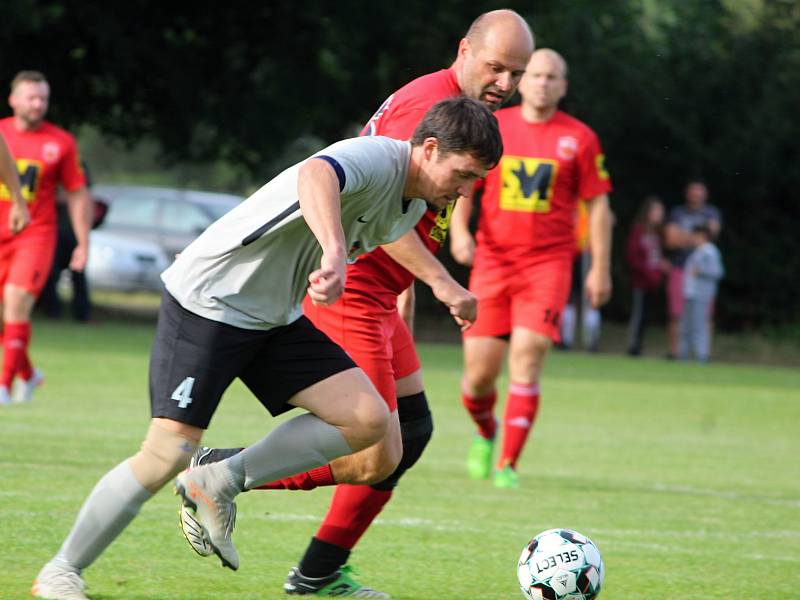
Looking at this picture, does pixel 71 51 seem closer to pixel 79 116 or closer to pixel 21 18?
pixel 79 116

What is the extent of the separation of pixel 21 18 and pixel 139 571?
59.5 feet

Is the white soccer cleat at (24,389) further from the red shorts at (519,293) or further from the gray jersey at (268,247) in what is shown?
the gray jersey at (268,247)

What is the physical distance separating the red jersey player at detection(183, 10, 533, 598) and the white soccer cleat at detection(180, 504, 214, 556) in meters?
0.31

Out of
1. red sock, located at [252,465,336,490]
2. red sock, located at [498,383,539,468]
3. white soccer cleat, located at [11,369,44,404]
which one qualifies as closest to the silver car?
white soccer cleat, located at [11,369,44,404]

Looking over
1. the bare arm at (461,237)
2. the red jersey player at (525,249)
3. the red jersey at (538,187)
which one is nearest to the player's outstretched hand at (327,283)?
the bare arm at (461,237)

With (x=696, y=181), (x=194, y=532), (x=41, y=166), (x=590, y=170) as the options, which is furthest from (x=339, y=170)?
(x=696, y=181)

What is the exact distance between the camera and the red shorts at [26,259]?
1148 cm

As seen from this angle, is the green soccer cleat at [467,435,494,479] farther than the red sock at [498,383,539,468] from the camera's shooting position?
Yes

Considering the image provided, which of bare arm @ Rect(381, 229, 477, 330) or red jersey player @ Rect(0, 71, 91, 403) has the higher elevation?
bare arm @ Rect(381, 229, 477, 330)

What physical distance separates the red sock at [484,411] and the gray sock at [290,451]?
4528 millimetres

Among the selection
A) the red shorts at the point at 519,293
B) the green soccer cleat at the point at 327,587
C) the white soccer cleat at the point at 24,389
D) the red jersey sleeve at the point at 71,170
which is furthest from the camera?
the white soccer cleat at the point at 24,389

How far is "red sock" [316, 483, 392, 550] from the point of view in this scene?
5656 mm

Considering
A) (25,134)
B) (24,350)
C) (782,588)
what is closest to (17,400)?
(24,350)

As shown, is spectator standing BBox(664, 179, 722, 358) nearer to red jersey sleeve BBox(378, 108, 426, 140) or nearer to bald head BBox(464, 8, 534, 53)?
bald head BBox(464, 8, 534, 53)
